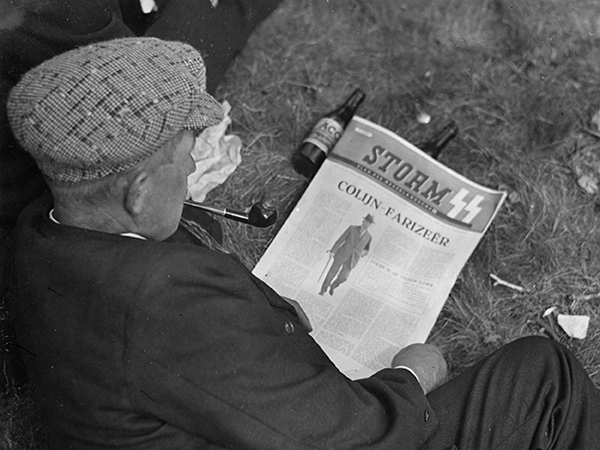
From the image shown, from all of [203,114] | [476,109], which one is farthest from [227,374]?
[476,109]

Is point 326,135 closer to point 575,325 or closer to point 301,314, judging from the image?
point 301,314

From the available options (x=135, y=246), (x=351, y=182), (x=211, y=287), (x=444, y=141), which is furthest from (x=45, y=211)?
(x=444, y=141)

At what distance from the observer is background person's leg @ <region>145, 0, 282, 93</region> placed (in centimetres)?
179

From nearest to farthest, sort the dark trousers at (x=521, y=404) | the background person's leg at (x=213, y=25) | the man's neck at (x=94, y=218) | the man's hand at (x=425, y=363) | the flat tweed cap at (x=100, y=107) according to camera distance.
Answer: the flat tweed cap at (x=100, y=107) → the man's neck at (x=94, y=218) → the dark trousers at (x=521, y=404) → the man's hand at (x=425, y=363) → the background person's leg at (x=213, y=25)

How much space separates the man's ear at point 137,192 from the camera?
3.82ft

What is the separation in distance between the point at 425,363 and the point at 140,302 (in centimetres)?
72

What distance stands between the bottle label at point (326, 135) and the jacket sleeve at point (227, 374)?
2.61 ft

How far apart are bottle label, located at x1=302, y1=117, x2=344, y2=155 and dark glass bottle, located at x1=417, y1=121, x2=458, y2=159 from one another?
0.24 meters

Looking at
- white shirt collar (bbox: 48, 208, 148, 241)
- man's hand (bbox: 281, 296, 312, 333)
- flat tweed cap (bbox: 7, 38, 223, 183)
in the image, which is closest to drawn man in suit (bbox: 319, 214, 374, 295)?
man's hand (bbox: 281, 296, 312, 333)

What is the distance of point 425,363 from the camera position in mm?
1590

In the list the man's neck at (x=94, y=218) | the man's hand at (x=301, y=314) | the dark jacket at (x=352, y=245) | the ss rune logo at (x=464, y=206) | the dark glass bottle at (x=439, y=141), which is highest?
the dark glass bottle at (x=439, y=141)

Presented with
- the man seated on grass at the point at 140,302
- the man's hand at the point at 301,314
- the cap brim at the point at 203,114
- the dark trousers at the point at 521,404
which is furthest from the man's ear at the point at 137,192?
the dark trousers at the point at 521,404

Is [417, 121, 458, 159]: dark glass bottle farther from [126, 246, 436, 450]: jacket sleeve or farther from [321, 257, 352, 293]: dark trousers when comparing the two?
[126, 246, 436, 450]: jacket sleeve

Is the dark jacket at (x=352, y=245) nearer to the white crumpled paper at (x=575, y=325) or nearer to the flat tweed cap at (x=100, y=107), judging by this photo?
the white crumpled paper at (x=575, y=325)
